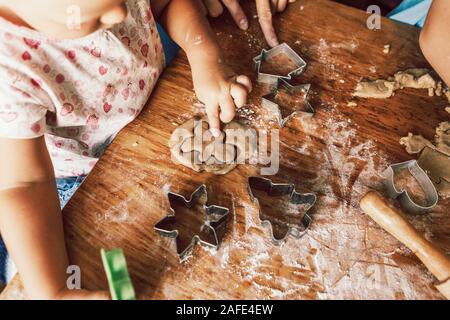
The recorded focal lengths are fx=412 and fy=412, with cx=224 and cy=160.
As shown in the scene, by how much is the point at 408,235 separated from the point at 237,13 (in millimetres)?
648

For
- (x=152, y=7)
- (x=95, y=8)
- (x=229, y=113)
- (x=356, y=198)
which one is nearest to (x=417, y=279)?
(x=356, y=198)

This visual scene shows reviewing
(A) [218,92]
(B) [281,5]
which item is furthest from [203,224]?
(B) [281,5]

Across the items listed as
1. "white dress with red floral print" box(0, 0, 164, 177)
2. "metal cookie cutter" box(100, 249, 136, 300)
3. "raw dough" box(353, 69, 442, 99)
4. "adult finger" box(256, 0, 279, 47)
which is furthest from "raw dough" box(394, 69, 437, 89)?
"metal cookie cutter" box(100, 249, 136, 300)

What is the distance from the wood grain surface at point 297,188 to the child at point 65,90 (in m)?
0.05

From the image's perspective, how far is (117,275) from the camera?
640 mm

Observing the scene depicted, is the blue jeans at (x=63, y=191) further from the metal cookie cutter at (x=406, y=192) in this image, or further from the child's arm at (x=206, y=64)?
the metal cookie cutter at (x=406, y=192)

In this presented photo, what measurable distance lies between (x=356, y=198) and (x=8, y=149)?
66 cm

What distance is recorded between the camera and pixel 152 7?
3.33 ft

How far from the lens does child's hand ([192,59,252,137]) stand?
878 mm

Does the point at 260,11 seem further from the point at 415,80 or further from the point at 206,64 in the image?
the point at 415,80

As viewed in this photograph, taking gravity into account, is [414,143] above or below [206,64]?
below

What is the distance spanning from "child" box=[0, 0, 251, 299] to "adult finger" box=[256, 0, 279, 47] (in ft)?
0.47

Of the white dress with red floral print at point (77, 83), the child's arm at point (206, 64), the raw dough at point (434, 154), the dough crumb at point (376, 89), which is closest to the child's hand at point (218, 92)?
the child's arm at point (206, 64)

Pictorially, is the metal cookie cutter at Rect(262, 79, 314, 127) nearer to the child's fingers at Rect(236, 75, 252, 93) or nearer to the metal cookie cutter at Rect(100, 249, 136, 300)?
the child's fingers at Rect(236, 75, 252, 93)
